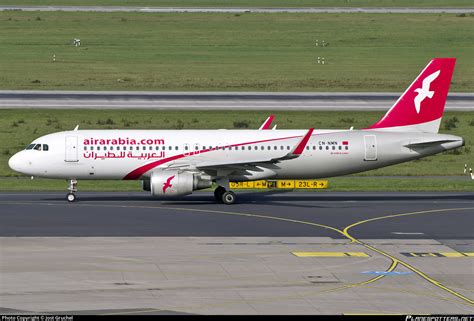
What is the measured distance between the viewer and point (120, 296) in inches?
1331

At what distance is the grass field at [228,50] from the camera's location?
114 metres

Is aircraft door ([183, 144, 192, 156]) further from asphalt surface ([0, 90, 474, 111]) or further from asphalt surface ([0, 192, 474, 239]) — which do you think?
asphalt surface ([0, 90, 474, 111])

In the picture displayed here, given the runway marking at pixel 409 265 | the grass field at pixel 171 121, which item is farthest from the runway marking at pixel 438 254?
the grass field at pixel 171 121

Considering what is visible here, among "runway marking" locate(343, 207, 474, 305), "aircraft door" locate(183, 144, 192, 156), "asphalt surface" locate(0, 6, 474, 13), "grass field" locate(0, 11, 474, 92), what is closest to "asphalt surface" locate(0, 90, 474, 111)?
"grass field" locate(0, 11, 474, 92)

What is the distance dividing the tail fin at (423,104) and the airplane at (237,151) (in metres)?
0.06

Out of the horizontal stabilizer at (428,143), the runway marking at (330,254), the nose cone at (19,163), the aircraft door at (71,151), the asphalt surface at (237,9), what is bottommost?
the runway marking at (330,254)

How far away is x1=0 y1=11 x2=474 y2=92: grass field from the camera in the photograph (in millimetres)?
113688

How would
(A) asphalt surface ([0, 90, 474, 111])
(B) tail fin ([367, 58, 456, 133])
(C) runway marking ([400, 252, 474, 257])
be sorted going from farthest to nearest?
(A) asphalt surface ([0, 90, 474, 111]) < (B) tail fin ([367, 58, 456, 133]) < (C) runway marking ([400, 252, 474, 257])

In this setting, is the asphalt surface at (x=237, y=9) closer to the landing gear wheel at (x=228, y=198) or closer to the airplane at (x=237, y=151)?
the airplane at (x=237, y=151)

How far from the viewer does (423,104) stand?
6109cm

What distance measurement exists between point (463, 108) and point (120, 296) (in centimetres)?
6771

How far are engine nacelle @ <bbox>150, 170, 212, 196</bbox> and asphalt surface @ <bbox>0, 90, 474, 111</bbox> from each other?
37737mm

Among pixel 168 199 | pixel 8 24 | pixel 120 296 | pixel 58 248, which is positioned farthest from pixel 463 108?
pixel 8 24

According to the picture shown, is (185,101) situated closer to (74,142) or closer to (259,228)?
(74,142)
